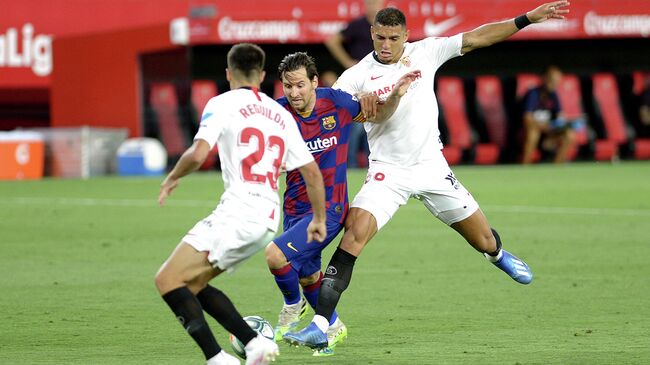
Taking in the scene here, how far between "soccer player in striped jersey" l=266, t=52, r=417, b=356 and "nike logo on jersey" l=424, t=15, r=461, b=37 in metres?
16.0

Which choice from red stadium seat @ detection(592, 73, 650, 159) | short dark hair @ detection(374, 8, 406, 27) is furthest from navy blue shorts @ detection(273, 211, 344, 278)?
red stadium seat @ detection(592, 73, 650, 159)

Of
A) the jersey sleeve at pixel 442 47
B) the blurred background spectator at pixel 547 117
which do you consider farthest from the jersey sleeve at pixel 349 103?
the blurred background spectator at pixel 547 117

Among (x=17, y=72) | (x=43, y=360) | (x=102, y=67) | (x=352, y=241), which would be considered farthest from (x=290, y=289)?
(x=17, y=72)

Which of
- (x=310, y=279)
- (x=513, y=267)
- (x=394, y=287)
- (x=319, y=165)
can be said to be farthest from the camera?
(x=394, y=287)

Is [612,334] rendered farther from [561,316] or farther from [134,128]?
[134,128]

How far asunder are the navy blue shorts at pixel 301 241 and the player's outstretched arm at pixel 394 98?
0.73m

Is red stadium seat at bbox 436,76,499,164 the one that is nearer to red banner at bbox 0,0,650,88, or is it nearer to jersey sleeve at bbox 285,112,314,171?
red banner at bbox 0,0,650,88

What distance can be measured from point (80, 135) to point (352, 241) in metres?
15.0

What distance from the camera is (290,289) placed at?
8.14 m

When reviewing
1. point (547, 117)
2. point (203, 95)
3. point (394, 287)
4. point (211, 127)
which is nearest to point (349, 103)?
point (211, 127)

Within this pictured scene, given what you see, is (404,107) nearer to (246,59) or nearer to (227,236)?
(246,59)

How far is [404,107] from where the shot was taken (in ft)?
27.9

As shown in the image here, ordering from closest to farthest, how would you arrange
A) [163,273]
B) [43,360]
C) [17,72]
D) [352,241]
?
[163,273]
[43,360]
[352,241]
[17,72]

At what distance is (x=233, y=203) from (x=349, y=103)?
1729 millimetres
